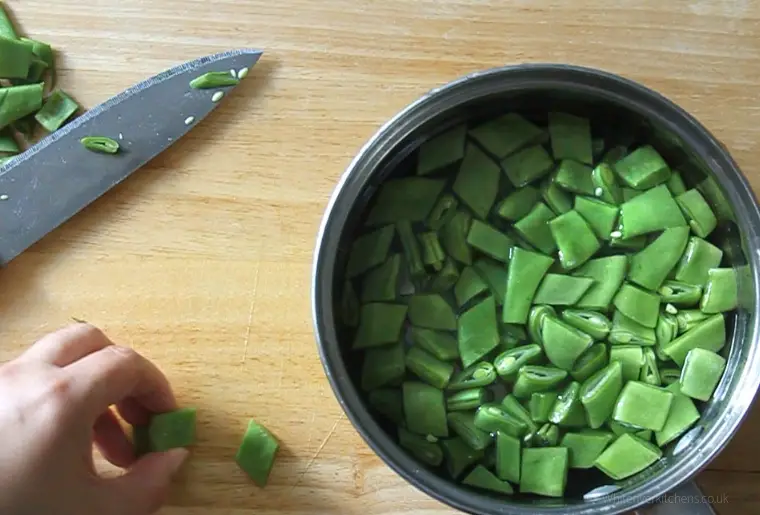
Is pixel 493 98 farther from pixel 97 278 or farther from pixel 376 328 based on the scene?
pixel 97 278

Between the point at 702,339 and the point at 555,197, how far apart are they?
0.27 metres

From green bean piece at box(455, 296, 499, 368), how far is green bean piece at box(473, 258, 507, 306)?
0.03m

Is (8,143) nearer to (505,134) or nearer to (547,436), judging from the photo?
(505,134)

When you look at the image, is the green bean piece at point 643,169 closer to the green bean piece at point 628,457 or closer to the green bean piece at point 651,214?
the green bean piece at point 651,214

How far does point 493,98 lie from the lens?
1.07 m

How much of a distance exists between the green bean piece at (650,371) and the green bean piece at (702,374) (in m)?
0.03

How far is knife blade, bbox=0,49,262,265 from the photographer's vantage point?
1183 millimetres

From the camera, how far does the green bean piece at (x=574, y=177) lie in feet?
3.72

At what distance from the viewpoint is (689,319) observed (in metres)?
1.12

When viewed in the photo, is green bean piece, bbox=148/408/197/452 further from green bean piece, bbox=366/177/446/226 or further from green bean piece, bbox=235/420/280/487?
green bean piece, bbox=366/177/446/226

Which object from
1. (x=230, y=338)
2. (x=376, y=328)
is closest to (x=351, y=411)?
(x=376, y=328)

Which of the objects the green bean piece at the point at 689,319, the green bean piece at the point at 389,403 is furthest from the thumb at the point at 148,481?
the green bean piece at the point at 689,319

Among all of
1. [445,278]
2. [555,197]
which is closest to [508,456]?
[445,278]

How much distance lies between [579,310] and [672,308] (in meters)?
0.12
